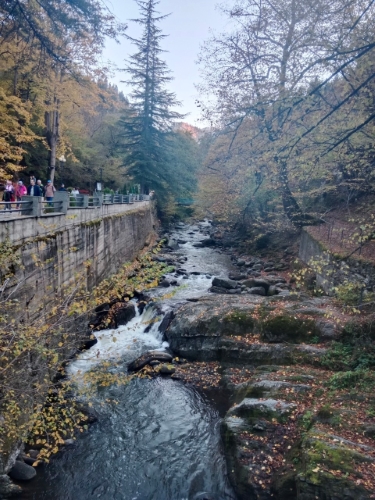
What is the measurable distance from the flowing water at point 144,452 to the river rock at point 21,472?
0.14 meters

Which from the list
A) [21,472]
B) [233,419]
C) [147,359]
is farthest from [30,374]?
[233,419]

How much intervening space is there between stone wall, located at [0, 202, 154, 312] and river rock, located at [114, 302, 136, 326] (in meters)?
1.56

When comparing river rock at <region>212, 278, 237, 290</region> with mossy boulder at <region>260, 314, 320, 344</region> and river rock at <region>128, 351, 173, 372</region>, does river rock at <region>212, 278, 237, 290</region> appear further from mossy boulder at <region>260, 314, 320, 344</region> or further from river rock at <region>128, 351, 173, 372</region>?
river rock at <region>128, 351, 173, 372</region>

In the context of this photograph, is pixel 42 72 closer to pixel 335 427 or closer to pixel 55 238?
pixel 55 238

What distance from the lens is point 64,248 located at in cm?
1060

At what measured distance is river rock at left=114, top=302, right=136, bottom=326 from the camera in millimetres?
13250

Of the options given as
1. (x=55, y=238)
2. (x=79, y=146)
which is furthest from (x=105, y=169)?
(x=55, y=238)

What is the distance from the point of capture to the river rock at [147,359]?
33.5ft

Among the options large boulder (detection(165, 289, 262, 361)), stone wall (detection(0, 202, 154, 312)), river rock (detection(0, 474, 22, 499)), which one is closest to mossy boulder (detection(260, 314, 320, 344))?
large boulder (detection(165, 289, 262, 361))

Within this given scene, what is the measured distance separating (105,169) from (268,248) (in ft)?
59.3

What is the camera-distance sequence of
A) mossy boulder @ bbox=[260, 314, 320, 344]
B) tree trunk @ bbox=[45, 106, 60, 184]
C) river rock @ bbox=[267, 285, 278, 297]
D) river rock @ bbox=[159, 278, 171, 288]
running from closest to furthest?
mossy boulder @ bbox=[260, 314, 320, 344] < river rock @ bbox=[267, 285, 278, 297] < river rock @ bbox=[159, 278, 171, 288] < tree trunk @ bbox=[45, 106, 60, 184]

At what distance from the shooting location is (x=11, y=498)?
5637 millimetres

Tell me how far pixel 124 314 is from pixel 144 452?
22.3 ft

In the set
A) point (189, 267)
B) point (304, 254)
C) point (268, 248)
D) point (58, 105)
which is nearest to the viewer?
point (304, 254)
